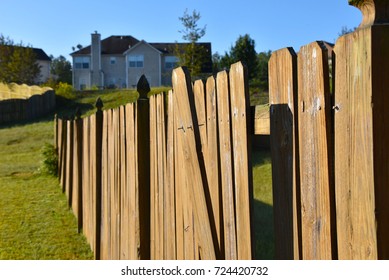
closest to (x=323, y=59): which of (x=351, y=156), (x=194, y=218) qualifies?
(x=351, y=156)

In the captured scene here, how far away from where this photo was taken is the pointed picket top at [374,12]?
4.20 feet

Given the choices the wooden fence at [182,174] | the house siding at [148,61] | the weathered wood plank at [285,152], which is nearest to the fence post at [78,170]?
the wooden fence at [182,174]

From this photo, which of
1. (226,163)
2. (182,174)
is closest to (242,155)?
(226,163)

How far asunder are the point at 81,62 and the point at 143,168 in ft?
156

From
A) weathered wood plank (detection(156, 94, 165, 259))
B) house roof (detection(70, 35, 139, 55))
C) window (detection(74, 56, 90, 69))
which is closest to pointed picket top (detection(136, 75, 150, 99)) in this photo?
weathered wood plank (detection(156, 94, 165, 259))

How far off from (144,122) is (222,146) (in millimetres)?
1331

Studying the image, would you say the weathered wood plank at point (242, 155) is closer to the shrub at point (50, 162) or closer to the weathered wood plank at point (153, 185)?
the weathered wood plank at point (153, 185)

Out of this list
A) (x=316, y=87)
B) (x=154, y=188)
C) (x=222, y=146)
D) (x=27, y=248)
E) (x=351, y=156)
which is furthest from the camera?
(x=27, y=248)

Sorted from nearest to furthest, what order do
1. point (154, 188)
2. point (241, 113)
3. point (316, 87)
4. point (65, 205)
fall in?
point (316, 87), point (241, 113), point (154, 188), point (65, 205)

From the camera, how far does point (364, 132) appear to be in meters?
1.27

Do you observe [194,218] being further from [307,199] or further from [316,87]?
[316,87]

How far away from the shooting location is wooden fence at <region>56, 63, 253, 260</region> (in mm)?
1858

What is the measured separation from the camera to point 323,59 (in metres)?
1.41
